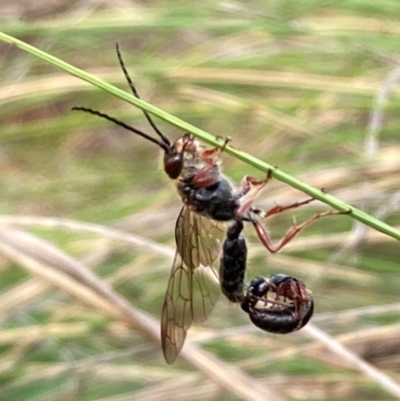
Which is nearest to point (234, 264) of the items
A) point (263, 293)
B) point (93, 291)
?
point (263, 293)

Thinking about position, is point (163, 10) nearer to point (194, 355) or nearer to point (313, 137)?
point (313, 137)

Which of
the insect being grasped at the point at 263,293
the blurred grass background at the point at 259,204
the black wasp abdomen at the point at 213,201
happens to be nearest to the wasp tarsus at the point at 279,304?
the insect being grasped at the point at 263,293

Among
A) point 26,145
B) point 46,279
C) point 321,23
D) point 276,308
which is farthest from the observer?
point 26,145

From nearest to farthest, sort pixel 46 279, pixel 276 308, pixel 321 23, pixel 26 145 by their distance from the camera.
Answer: pixel 276 308, pixel 46 279, pixel 321 23, pixel 26 145

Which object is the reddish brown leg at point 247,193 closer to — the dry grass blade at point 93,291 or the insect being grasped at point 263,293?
the insect being grasped at point 263,293

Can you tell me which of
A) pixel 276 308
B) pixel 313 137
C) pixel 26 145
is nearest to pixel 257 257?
pixel 313 137

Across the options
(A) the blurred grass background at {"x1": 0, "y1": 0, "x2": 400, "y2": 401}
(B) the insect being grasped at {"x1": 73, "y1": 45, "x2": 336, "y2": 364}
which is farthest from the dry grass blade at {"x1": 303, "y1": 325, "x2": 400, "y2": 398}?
(B) the insect being grasped at {"x1": 73, "y1": 45, "x2": 336, "y2": 364}

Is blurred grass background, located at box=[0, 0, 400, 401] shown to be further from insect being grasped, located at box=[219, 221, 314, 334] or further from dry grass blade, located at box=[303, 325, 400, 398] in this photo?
insect being grasped, located at box=[219, 221, 314, 334]
